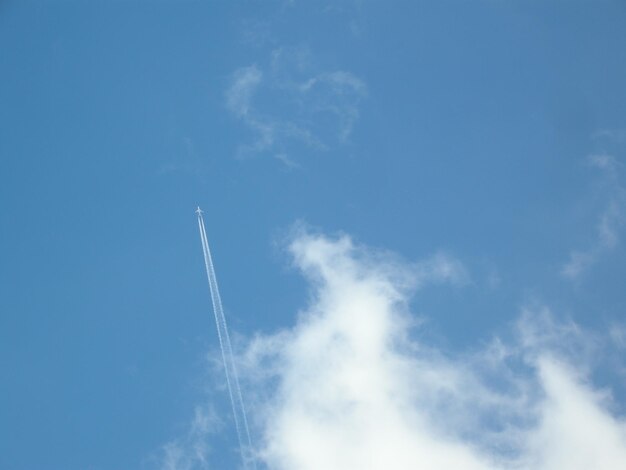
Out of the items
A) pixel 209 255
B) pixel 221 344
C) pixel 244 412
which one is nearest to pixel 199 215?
pixel 209 255

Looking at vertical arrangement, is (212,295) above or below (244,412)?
above

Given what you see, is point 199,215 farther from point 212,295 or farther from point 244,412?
point 244,412

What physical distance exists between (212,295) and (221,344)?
1018 centimetres

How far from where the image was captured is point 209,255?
153000 millimetres

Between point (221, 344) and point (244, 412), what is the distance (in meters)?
13.1

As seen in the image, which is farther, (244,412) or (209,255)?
(209,255)

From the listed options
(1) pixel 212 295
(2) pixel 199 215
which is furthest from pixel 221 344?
(2) pixel 199 215

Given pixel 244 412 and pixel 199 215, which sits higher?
pixel 199 215

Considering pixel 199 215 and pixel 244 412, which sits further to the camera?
pixel 199 215

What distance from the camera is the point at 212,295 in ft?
493

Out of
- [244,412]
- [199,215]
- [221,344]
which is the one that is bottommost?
[244,412]

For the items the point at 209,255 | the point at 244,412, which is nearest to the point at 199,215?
the point at 209,255

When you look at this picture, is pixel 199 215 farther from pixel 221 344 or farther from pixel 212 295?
pixel 221 344

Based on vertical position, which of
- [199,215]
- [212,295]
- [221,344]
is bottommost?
[221,344]
